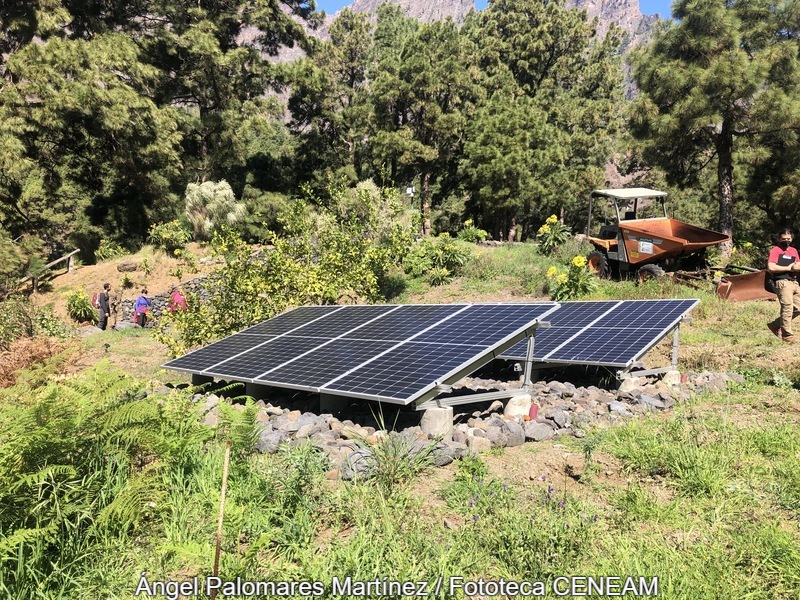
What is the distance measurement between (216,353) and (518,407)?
5.06m

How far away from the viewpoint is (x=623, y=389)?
7.50m

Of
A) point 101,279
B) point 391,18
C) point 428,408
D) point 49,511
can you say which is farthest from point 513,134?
point 49,511

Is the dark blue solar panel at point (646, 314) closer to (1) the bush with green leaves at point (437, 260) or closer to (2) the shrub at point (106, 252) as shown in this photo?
(1) the bush with green leaves at point (437, 260)

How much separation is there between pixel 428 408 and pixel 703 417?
3.06 m

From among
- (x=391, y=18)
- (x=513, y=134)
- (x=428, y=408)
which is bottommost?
(x=428, y=408)

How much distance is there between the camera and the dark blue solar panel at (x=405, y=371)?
5.49 m

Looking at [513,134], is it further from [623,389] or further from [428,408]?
[428,408]

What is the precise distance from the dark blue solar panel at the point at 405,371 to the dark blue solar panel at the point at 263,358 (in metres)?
1.68

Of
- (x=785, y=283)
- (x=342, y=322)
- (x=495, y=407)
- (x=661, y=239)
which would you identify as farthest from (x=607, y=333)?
(x=661, y=239)

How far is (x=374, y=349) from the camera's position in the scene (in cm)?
704

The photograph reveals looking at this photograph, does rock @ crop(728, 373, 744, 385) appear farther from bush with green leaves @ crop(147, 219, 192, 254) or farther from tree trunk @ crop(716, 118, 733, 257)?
bush with green leaves @ crop(147, 219, 192, 254)

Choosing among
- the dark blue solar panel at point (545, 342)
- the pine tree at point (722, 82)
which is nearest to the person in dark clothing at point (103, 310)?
the dark blue solar panel at point (545, 342)

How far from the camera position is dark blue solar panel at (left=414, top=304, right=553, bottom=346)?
6.34 m

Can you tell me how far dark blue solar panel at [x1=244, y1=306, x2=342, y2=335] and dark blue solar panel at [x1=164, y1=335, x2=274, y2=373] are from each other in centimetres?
30
